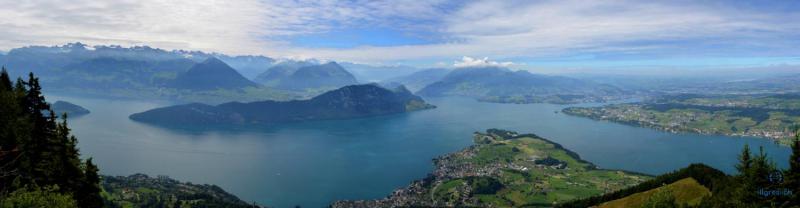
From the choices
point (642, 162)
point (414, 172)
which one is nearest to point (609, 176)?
point (642, 162)

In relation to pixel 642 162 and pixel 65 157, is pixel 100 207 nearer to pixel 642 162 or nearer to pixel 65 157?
→ pixel 65 157

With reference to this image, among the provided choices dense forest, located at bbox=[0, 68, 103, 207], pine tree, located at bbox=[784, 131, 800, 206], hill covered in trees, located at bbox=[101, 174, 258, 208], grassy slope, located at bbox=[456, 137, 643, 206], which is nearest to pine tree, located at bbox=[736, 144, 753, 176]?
pine tree, located at bbox=[784, 131, 800, 206]

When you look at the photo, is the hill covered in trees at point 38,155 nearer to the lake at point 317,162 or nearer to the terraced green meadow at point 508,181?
the terraced green meadow at point 508,181

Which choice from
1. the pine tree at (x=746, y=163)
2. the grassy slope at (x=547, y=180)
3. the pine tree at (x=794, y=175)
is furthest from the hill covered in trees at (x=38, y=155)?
the grassy slope at (x=547, y=180)

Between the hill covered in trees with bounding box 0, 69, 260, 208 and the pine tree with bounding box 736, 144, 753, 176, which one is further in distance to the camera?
the hill covered in trees with bounding box 0, 69, 260, 208

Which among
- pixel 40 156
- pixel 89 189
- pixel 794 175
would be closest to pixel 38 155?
pixel 40 156

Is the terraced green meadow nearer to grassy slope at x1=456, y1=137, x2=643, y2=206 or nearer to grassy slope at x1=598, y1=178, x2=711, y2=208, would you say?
grassy slope at x1=456, y1=137, x2=643, y2=206
